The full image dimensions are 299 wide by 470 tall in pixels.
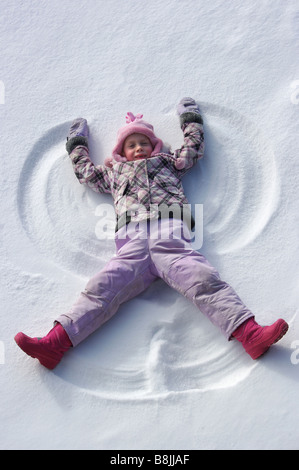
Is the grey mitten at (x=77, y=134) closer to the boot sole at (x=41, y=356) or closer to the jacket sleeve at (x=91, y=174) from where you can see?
the jacket sleeve at (x=91, y=174)

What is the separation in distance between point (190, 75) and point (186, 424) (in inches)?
54.8

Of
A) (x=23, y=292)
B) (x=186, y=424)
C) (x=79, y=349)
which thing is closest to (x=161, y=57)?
(x=23, y=292)

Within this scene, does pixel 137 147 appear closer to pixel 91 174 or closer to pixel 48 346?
pixel 91 174

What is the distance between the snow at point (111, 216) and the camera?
4.74ft

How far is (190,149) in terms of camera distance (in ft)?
6.24

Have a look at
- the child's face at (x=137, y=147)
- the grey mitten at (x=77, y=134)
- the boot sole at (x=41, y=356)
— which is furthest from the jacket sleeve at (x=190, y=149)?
the boot sole at (x=41, y=356)

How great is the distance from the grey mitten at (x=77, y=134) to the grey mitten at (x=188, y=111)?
364 mm

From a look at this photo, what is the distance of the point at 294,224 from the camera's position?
5.90ft
